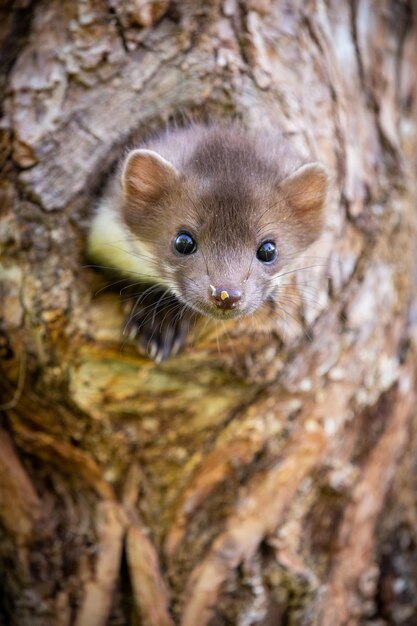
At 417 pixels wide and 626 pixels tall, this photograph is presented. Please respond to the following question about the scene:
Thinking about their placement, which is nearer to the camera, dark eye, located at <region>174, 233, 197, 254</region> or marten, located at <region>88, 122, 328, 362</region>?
marten, located at <region>88, 122, 328, 362</region>

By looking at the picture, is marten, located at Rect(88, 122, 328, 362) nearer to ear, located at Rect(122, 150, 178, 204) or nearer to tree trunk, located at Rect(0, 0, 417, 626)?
ear, located at Rect(122, 150, 178, 204)

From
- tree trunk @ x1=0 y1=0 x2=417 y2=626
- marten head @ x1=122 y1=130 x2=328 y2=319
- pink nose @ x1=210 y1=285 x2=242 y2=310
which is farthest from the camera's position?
tree trunk @ x1=0 y1=0 x2=417 y2=626

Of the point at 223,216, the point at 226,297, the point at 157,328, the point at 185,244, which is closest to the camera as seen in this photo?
the point at 226,297

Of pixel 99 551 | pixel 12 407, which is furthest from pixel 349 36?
pixel 99 551

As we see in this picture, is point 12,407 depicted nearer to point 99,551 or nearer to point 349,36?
point 99,551

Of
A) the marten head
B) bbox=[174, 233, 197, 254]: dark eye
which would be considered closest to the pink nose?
the marten head

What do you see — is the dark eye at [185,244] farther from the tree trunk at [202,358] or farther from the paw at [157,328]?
the tree trunk at [202,358]

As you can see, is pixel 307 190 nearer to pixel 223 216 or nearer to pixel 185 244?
pixel 223 216

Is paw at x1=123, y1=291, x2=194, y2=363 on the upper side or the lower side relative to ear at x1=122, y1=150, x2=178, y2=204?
lower

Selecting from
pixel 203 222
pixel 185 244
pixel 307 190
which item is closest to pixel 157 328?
pixel 185 244
